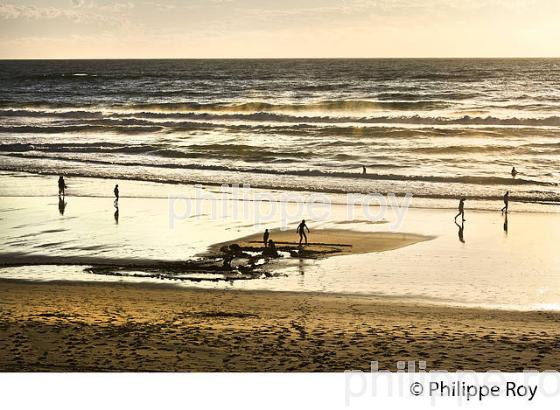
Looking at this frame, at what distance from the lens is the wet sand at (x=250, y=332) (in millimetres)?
5590

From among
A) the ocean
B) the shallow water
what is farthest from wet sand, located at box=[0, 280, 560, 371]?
the ocean

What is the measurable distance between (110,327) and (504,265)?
5447 mm

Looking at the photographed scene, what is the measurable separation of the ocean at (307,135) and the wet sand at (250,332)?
8.29m

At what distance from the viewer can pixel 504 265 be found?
31.0 feet

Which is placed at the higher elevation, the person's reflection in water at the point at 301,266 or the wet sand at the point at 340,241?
the wet sand at the point at 340,241

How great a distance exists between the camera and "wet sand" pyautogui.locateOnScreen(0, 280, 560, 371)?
18.3ft

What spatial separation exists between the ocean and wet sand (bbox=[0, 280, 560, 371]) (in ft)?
27.2

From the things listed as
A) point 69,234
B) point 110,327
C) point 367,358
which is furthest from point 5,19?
point 367,358

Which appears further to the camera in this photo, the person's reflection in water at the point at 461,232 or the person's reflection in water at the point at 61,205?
the person's reflection in water at the point at 61,205

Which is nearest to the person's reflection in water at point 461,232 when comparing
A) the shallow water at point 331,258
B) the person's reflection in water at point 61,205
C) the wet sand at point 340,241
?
the shallow water at point 331,258

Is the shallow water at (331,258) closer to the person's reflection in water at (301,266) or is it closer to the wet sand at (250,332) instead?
the person's reflection in water at (301,266)

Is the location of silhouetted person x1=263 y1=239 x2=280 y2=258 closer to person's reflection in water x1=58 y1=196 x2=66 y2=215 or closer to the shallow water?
the shallow water

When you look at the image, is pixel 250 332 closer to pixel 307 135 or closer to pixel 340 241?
pixel 340 241
